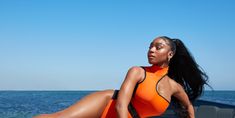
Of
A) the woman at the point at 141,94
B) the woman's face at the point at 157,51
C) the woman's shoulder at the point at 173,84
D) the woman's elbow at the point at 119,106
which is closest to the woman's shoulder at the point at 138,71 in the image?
the woman at the point at 141,94

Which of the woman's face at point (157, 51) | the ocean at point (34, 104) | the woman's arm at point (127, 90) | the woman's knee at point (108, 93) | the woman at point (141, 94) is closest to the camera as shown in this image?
the woman's arm at point (127, 90)

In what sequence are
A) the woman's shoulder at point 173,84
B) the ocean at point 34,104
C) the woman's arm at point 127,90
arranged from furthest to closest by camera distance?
the ocean at point 34,104 → the woman's shoulder at point 173,84 → the woman's arm at point 127,90

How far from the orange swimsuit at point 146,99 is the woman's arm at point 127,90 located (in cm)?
9

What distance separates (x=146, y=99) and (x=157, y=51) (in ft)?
1.63

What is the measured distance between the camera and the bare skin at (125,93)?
14.8 ft

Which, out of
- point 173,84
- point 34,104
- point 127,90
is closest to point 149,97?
point 127,90

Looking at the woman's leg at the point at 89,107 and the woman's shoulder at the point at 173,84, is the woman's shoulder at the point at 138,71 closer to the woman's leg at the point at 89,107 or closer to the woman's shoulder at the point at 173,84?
the woman's leg at the point at 89,107

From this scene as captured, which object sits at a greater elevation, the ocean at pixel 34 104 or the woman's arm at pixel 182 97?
the woman's arm at pixel 182 97

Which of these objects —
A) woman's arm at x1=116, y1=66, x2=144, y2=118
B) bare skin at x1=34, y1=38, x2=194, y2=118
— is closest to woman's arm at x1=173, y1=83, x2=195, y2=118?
bare skin at x1=34, y1=38, x2=194, y2=118

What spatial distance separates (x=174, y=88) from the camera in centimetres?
512

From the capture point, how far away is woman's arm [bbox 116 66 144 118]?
4.42 m

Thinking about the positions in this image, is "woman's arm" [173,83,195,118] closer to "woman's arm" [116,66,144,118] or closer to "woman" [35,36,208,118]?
"woman" [35,36,208,118]

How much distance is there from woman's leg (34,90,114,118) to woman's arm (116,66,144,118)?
1.12 feet

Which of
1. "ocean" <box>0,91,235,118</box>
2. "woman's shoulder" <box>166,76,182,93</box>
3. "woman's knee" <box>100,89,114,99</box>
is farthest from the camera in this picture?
"ocean" <box>0,91,235,118</box>
